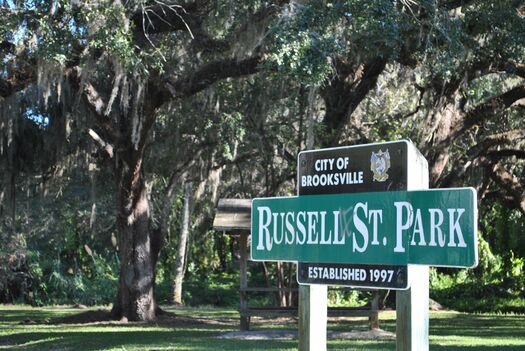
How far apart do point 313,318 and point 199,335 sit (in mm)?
11626

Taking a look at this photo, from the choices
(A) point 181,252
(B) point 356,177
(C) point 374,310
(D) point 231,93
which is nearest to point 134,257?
(D) point 231,93

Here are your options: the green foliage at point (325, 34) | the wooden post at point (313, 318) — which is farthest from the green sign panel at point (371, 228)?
the green foliage at point (325, 34)

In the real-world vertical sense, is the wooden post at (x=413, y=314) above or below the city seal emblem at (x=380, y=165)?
below

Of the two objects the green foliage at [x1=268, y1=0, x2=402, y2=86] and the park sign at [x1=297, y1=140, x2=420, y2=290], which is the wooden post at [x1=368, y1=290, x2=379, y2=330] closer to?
Answer: the green foliage at [x1=268, y1=0, x2=402, y2=86]

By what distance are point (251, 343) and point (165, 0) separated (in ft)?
21.4

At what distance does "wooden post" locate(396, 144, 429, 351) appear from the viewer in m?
4.36

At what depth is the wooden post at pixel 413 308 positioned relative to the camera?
4.36 metres

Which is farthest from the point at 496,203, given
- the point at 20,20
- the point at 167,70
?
the point at 20,20

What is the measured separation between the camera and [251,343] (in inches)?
572

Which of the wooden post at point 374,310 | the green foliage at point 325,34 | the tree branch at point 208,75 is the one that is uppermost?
the tree branch at point 208,75

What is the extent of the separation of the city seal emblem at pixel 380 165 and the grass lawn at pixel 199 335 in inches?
359

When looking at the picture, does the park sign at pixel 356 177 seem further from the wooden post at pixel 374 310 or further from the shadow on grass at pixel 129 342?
the wooden post at pixel 374 310

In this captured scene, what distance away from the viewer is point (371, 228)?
4.49 metres

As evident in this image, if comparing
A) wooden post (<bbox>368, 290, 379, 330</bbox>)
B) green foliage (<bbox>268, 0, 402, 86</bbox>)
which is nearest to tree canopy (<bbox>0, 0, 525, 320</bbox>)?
green foliage (<bbox>268, 0, 402, 86</bbox>)
